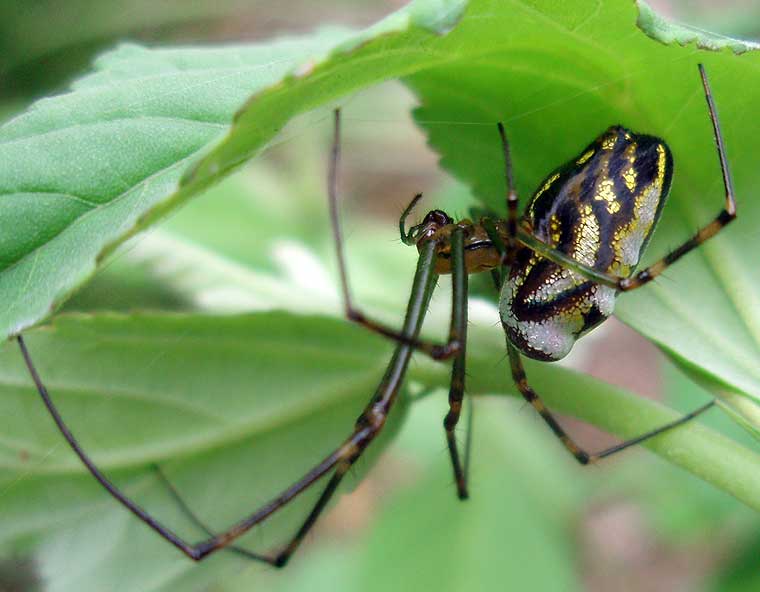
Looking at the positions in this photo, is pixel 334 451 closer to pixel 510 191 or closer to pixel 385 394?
pixel 385 394

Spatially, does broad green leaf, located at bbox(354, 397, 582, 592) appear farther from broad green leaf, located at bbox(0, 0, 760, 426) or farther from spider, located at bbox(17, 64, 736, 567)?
broad green leaf, located at bbox(0, 0, 760, 426)

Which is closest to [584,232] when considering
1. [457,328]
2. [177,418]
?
[457,328]

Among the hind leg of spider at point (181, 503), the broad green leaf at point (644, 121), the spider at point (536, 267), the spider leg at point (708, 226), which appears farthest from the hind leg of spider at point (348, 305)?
the hind leg of spider at point (181, 503)

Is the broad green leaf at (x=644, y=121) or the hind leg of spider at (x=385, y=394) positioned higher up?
the broad green leaf at (x=644, y=121)

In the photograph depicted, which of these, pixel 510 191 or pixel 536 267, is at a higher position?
pixel 510 191

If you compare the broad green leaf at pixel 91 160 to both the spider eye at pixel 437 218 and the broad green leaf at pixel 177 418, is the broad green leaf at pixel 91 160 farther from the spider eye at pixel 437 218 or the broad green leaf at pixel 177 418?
the spider eye at pixel 437 218

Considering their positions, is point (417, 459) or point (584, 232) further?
point (417, 459)
